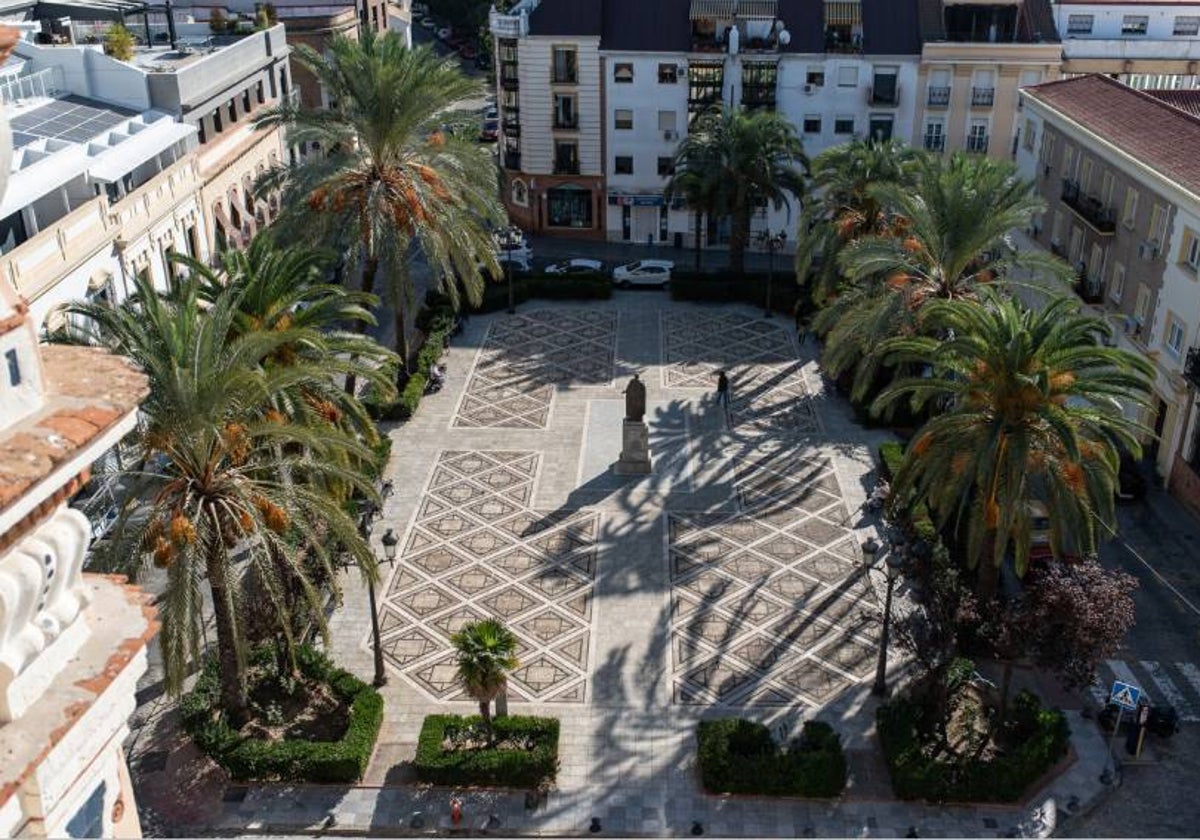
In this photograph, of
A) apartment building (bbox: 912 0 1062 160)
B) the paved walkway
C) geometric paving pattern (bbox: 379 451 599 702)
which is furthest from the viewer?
apartment building (bbox: 912 0 1062 160)

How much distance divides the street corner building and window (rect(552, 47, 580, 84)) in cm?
5172

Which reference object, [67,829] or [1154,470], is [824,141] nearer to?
[1154,470]

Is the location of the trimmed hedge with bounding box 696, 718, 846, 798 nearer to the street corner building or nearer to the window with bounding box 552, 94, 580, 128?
the street corner building

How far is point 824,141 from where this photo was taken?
55.9 m

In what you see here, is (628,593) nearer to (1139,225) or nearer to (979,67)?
(1139,225)

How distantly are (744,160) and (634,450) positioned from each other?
57.8 ft

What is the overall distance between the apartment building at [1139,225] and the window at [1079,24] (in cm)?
1011

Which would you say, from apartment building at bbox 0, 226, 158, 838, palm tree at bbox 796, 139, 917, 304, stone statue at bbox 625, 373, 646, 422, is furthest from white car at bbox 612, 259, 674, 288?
apartment building at bbox 0, 226, 158, 838

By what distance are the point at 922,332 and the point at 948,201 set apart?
11.9 feet

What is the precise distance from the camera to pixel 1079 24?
55.4 meters

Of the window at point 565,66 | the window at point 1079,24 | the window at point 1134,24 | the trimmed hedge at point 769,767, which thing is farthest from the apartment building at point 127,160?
the window at point 1134,24

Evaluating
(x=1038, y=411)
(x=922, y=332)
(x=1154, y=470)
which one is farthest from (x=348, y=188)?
(x=1154, y=470)

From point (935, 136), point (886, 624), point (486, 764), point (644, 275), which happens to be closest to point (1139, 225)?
point (935, 136)

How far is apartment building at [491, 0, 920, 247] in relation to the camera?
54.5 metres
